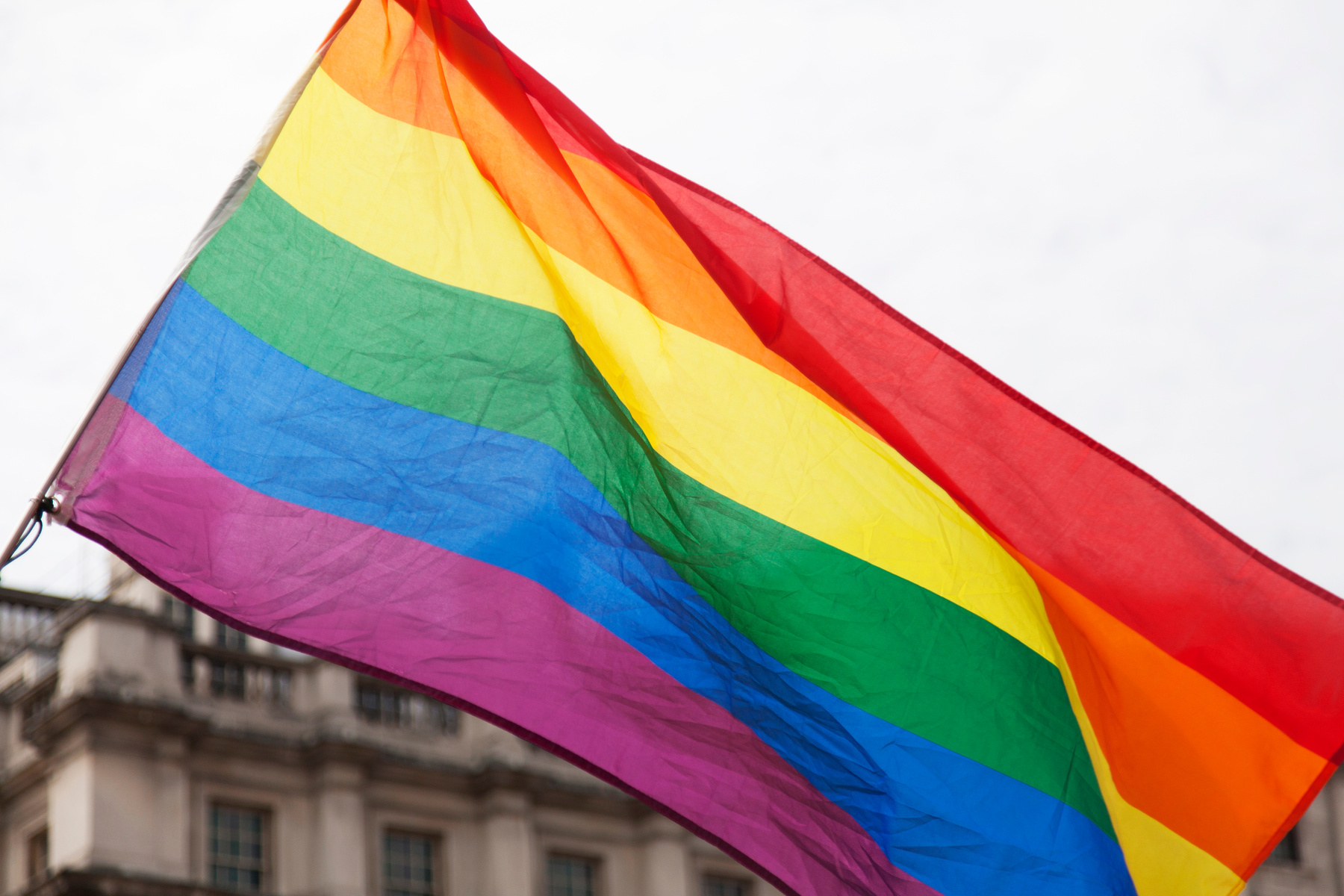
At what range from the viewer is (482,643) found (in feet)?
25.3

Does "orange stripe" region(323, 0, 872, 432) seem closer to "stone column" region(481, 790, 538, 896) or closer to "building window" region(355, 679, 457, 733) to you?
"building window" region(355, 679, 457, 733)

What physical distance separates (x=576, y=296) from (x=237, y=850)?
26.2m

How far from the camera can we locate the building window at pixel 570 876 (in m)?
35.6

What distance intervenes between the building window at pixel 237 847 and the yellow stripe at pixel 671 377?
2530 centimetres

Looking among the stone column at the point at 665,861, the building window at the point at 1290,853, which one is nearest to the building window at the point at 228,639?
the stone column at the point at 665,861

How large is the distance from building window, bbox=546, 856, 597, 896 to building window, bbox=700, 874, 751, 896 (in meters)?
2.44

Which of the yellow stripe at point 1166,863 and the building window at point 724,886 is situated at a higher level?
the building window at point 724,886

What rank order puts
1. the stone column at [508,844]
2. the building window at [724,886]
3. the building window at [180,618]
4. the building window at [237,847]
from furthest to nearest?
the building window at [724,886], the stone column at [508,844], the building window at [180,618], the building window at [237,847]

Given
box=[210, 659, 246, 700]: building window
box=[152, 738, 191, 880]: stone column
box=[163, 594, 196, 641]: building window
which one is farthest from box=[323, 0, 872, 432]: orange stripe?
box=[210, 659, 246, 700]: building window

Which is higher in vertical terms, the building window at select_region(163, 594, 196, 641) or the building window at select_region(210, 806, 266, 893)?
the building window at select_region(163, 594, 196, 641)

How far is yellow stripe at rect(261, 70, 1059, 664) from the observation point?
8.20 m

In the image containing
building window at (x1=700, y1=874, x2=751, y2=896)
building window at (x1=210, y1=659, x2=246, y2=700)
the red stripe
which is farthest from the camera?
building window at (x1=700, y1=874, x2=751, y2=896)

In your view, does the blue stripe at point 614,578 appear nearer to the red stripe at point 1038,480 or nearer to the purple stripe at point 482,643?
the purple stripe at point 482,643

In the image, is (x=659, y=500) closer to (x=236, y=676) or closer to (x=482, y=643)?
(x=482, y=643)
